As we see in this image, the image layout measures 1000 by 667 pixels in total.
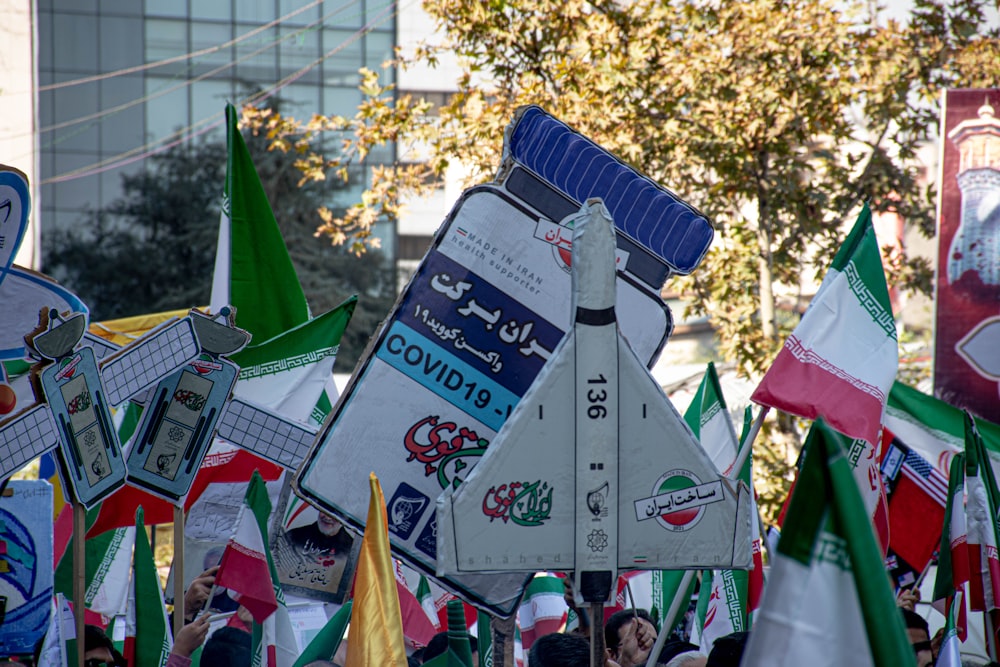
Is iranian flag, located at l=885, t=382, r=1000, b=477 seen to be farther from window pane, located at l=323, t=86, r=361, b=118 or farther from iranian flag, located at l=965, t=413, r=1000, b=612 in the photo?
window pane, located at l=323, t=86, r=361, b=118

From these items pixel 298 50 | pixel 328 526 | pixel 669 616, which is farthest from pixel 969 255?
pixel 298 50

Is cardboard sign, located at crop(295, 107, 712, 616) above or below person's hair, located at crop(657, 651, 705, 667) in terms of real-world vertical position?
above

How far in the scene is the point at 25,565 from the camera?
4543 mm

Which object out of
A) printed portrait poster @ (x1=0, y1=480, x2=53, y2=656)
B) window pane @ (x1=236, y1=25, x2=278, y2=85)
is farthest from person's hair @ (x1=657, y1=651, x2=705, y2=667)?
window pane @ (x1=236, y1=25, x2=278, y2=85)

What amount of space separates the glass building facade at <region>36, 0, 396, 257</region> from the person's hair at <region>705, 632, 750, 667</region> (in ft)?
81.5

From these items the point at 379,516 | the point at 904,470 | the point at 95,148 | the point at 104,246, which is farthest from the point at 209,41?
the point at 379,516

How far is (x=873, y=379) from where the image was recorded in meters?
4.48

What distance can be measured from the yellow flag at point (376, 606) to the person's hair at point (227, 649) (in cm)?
172

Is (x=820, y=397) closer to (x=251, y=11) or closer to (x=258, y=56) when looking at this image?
(x=258, y=56)

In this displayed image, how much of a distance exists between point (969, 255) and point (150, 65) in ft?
76.1

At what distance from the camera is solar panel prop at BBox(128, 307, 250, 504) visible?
4367 millimetres

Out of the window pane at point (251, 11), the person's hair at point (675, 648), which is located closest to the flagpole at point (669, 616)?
the person's hair at point (675, 648)

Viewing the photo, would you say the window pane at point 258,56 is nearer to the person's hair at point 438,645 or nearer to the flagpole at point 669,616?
the person's hair at point 438,645

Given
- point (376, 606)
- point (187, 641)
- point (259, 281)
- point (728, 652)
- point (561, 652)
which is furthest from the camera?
point (259, 281)
